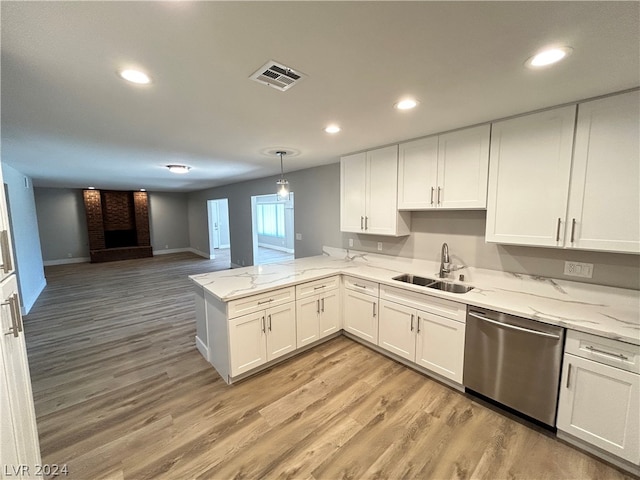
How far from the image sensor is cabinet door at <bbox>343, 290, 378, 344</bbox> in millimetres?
2941

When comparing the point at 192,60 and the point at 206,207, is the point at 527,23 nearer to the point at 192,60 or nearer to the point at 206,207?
the point at 192,60

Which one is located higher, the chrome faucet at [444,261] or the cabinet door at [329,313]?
the chrome faucet at [444,261]

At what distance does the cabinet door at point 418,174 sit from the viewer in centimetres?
264

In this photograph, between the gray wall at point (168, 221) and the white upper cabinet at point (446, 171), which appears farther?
the gray wall at point (168, 221)

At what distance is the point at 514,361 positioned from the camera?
6.44ft

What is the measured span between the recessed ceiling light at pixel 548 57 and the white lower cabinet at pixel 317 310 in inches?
98.1

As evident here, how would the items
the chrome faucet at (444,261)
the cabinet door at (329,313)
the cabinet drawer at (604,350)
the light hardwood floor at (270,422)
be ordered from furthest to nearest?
the cabinet door at (329,313)
the chrome faucet at (444,261)
the light hardwood floor at (270,422)
the cabinet drawer at (604,350)

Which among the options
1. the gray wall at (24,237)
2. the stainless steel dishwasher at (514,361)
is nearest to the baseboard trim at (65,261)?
the gray wall at (24,237)

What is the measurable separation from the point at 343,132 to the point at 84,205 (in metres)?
10.1

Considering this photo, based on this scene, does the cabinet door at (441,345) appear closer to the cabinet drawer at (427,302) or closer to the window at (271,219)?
the cabinet drawer at (427,302)

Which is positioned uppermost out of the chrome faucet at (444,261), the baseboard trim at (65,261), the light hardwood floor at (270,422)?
the chrome faucet at (444,261)

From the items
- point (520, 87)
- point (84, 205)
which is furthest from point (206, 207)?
point (520, 87)

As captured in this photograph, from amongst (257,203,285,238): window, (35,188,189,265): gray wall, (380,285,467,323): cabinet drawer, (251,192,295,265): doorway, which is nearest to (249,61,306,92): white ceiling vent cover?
(380,285,467,323): cabinet drawer

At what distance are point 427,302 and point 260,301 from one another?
162cm
